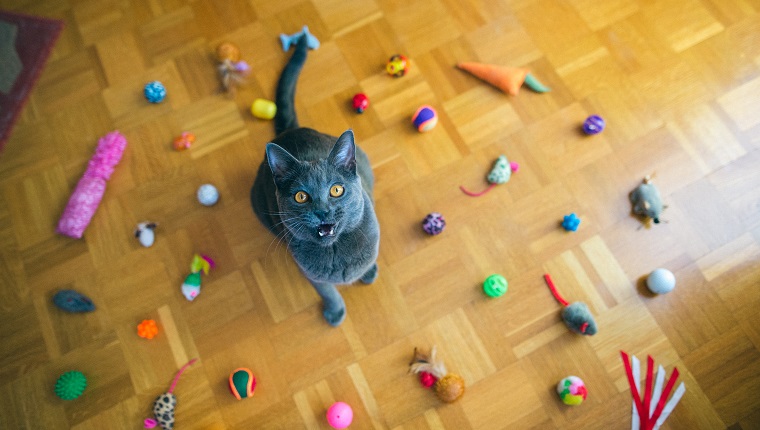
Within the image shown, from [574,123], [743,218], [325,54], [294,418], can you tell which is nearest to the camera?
[294,418]

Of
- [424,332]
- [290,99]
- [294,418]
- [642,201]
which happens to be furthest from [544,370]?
[290,99]

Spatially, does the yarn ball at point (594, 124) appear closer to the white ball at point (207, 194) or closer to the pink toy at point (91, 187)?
the white ball at point (207, 194)

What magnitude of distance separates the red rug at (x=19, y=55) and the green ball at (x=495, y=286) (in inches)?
69.6

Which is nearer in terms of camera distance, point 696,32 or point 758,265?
point 758,265

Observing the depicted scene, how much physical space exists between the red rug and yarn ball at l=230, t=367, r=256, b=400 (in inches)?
48.8

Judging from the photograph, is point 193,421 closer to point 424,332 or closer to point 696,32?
point 424,332

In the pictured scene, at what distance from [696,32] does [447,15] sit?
35.3 inches

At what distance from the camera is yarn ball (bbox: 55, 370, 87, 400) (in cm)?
142

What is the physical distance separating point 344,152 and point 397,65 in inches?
30.5

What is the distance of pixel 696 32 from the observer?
175 centimetres

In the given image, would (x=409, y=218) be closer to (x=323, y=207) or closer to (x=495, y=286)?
(x=495, y=286)

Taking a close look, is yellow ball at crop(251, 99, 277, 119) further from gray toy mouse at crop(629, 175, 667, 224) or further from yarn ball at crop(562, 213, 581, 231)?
gray toy mouse at crop(629, 175, 667, 224)

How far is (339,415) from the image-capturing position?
4.48ft

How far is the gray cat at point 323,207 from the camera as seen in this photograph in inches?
39.8
